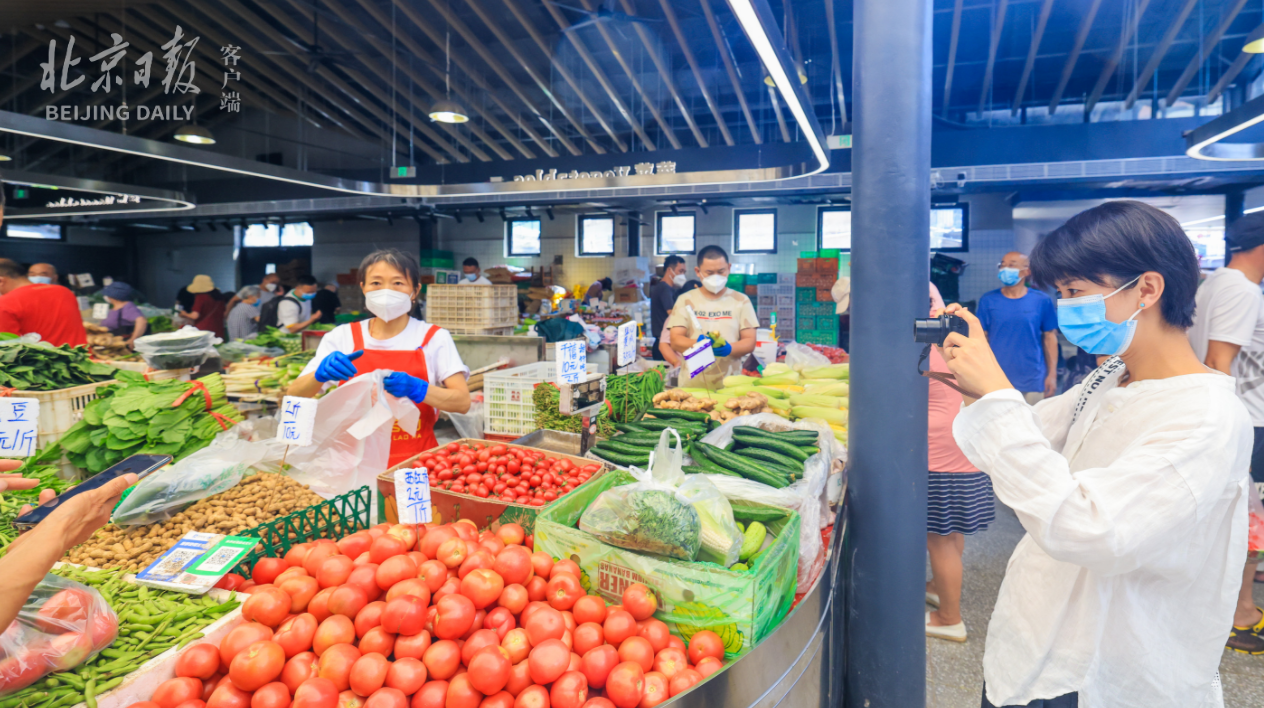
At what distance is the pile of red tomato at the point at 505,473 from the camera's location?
2202 mm

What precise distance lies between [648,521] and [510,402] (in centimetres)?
209

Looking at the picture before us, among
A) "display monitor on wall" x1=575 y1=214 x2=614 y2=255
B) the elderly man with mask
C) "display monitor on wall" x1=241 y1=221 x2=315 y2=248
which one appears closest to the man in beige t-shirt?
the elderly man with mask

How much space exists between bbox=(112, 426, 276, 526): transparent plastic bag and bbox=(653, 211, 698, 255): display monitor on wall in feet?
38.2

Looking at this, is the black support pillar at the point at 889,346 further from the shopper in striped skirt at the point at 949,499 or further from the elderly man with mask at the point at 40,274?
the elderly man with mask at the point at 40,274

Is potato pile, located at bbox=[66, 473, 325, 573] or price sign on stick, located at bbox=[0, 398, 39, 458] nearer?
potato pile, located at bbox=[66, 473, 325, 573]

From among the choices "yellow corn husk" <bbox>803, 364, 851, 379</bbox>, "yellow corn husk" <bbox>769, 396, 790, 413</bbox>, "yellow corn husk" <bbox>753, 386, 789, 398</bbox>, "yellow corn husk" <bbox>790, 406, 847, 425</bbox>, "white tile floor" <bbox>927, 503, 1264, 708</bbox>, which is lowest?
"white tile floor" <bbox>927, 503, 1264, 708</bbox>

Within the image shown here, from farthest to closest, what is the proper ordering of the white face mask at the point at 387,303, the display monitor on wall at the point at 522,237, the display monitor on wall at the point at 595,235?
the display monitor on wall at the point at 522,237, the display monitor on wall at the point at 595,235, the white face mask at the point at 387,303

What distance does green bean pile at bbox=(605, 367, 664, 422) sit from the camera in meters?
3.22

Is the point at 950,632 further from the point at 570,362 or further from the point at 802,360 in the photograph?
the point at 570,362

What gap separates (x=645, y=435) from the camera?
2.79m

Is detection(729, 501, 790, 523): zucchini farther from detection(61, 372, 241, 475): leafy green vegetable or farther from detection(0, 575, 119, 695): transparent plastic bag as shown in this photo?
detection(61, 372, 241, 475): leafy green vegetable

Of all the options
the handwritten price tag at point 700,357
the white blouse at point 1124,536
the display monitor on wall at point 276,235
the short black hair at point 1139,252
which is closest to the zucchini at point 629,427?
the handwritten price tag at point 700,357

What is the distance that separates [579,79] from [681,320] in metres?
6.19

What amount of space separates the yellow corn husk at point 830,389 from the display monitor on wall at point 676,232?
32.5ft
